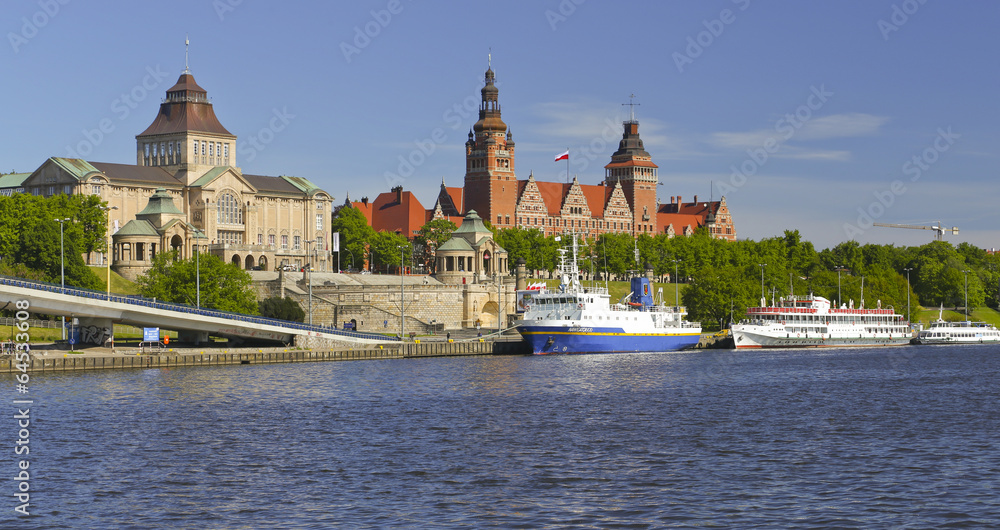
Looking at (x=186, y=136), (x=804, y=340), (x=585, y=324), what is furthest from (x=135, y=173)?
(x=804, y=340)

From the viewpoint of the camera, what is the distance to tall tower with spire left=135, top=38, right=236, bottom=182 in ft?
575

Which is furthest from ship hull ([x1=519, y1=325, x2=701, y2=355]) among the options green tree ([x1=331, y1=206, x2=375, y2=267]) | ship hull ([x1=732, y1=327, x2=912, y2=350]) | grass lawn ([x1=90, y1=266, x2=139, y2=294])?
green tree ([x1=331, y1=206, x2=375, y2=267])

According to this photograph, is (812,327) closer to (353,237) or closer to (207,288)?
(207,288)

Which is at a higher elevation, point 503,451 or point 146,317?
point 146,317

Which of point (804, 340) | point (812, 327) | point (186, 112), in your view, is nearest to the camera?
point (804, 340)

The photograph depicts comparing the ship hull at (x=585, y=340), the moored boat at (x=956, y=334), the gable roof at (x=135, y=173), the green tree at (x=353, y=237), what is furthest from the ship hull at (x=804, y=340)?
the gable roof at (x=135, y=173)

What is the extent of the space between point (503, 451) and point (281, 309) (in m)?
78.0

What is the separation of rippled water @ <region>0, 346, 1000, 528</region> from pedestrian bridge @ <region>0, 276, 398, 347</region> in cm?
1203

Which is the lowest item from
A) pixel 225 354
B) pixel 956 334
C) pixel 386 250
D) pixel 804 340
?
pixel 804 340

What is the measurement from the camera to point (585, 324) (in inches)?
4636

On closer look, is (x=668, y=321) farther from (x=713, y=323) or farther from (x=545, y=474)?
(x=545, y=474)

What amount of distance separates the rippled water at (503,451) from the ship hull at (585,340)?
2930 cm

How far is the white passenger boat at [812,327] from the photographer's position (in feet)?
442

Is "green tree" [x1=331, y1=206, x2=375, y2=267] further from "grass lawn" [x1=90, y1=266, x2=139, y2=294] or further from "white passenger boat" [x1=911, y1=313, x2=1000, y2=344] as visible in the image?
"white passenger boat" [x1=911, y1=313, x2=1000, y2=344]
